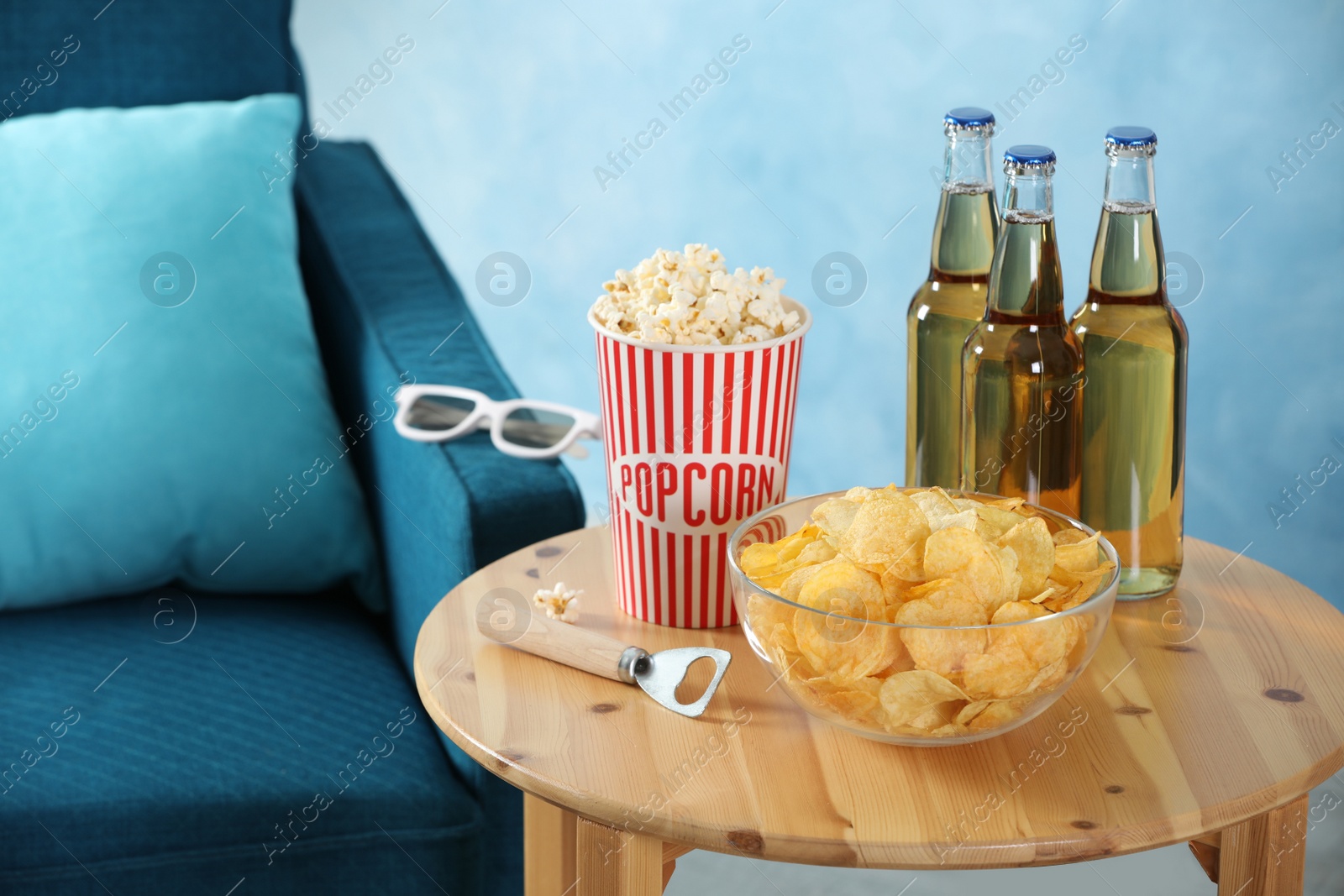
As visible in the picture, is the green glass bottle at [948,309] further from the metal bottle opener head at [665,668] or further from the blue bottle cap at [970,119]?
the metal bottle opener head at [665,668]

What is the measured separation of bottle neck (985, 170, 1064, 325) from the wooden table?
8.3 inches

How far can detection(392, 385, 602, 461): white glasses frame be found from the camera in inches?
43.5

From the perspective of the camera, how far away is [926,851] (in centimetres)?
60

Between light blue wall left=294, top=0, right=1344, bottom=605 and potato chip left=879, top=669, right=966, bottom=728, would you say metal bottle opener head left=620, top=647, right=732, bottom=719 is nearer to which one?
potato chip left=879, top=669, right=966, bottom=728

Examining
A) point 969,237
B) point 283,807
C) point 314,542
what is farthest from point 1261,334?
point 283,807

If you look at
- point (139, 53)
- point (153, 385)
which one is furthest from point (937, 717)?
point (139, 53)

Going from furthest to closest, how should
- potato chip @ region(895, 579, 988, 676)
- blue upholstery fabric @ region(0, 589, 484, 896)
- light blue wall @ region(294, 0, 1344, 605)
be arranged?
1. light blue wall @ region(294, 0, 1344, 605)
2. blue upholstery fabric @ region(0, 589, 484, 896)
3. potato chip @ region(895, 579, 988, 676)

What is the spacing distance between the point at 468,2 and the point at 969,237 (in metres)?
1.67

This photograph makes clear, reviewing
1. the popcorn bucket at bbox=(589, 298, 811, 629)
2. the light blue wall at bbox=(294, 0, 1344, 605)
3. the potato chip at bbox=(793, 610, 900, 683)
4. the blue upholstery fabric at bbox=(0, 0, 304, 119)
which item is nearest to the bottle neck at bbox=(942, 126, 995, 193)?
the popcorn bucket at bbox=(589, 298, 811, 629)

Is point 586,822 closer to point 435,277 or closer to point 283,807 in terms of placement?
point 283,807

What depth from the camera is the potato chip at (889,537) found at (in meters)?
0.66

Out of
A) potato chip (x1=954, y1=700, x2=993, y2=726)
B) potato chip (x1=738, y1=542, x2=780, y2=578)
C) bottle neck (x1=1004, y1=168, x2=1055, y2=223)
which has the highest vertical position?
bottle neck (x1=1004, y1=168, x2=1055, y2=223)

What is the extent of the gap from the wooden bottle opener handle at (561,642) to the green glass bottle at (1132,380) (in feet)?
1.04

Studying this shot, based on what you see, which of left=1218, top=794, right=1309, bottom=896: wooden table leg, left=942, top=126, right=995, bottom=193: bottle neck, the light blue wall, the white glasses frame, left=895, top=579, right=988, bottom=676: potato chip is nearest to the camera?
left=895, top=579, right=988, bottom=676: potato chip
